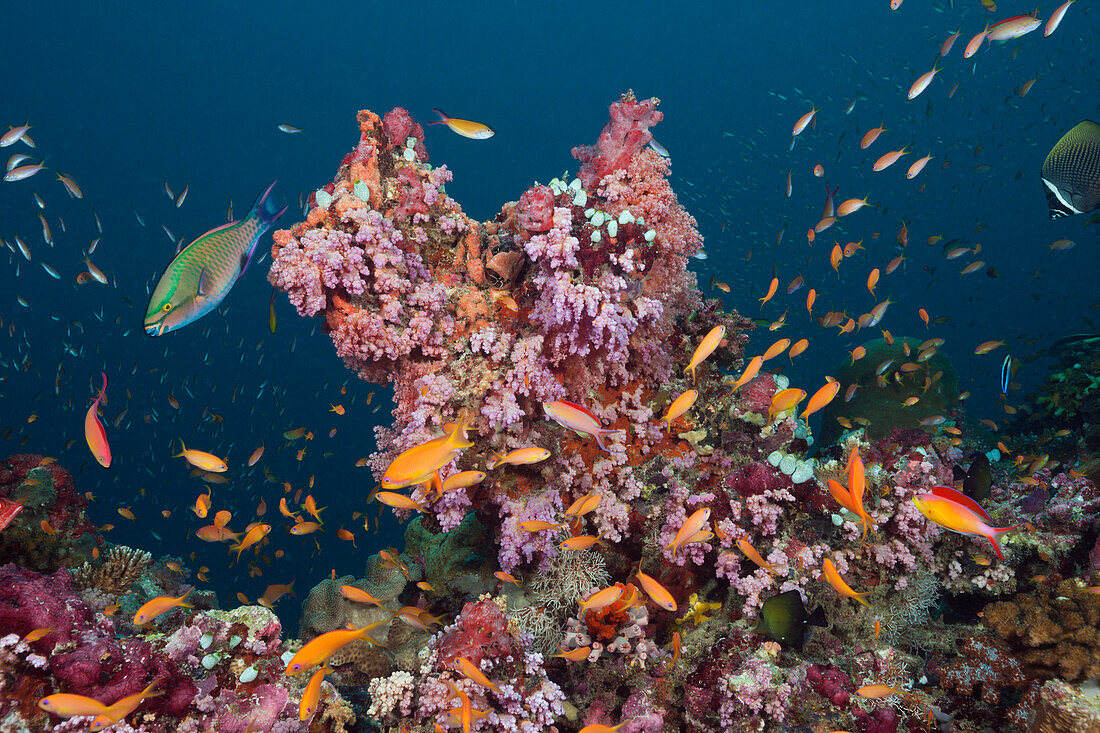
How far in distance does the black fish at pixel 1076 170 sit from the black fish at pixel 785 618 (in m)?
3.60

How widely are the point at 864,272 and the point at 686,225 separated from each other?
64919 millimetres

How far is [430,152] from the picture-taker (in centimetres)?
5091

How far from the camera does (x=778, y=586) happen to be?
3.84 meters

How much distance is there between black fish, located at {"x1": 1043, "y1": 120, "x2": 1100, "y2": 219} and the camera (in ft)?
11.7

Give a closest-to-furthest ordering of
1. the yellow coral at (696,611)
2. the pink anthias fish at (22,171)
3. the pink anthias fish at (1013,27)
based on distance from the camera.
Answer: the yellow coral at (696,611), the pink anthias fish at (1013,27), the pink anthias fish at (22,171)

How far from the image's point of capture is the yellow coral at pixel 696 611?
4.00 metres

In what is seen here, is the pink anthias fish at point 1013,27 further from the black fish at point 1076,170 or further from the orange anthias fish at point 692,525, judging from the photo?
the orange anthias fish at point 692,525

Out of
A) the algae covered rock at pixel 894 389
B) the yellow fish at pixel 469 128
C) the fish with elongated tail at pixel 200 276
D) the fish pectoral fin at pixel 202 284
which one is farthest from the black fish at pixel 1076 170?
the algae covered rock at pixel 894 389

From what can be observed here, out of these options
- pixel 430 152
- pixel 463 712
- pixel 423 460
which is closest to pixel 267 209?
pixel 423 460

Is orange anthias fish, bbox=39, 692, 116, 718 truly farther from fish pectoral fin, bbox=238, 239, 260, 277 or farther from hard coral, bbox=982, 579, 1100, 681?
hard coral, bbox=982, 579, 1100, 681

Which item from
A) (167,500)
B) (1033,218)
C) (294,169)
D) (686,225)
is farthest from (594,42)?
(686,225)

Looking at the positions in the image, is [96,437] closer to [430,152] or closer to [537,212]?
[537,212]

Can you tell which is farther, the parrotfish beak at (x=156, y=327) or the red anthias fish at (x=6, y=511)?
the red anthias fish at (x=6, y=511)

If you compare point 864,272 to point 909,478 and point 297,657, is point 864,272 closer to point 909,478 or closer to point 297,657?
A: point 909,478
